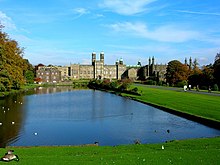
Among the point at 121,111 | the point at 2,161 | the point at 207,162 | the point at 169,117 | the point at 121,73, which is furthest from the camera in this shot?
the point at 121,73

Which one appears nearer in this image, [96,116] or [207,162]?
[207,162]

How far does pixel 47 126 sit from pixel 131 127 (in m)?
7.15

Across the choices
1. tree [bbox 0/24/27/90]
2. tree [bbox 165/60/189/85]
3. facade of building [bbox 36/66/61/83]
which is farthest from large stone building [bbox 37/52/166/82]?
tree [bbox 0/24/27/90]

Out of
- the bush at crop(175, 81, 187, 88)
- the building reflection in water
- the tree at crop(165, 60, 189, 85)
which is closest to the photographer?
the building reflection in water

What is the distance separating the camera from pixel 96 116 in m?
32.4

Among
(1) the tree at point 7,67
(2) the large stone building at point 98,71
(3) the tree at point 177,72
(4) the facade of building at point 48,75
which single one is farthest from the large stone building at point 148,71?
(1) the tree at point 7,67

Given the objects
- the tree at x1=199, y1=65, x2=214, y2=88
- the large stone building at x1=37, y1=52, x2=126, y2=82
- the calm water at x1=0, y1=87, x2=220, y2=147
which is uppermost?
the large stone building at x1=37, y1=52, x2=126, y2=82

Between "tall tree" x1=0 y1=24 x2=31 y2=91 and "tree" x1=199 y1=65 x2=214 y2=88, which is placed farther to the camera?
"tree" x1=199 y1=65 x2=214 y2=88

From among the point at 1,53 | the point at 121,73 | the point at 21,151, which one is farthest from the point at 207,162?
the point at 121,73

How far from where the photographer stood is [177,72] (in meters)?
81.1

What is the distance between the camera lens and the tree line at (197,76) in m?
61.8

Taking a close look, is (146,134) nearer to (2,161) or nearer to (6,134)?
(6,134)

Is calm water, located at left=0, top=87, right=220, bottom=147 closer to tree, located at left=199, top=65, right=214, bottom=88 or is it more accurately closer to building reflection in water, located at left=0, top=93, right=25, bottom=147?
building reflection in water, located at left=0, top=93, right=25, bottom=147

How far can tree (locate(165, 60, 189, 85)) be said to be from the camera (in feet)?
264
